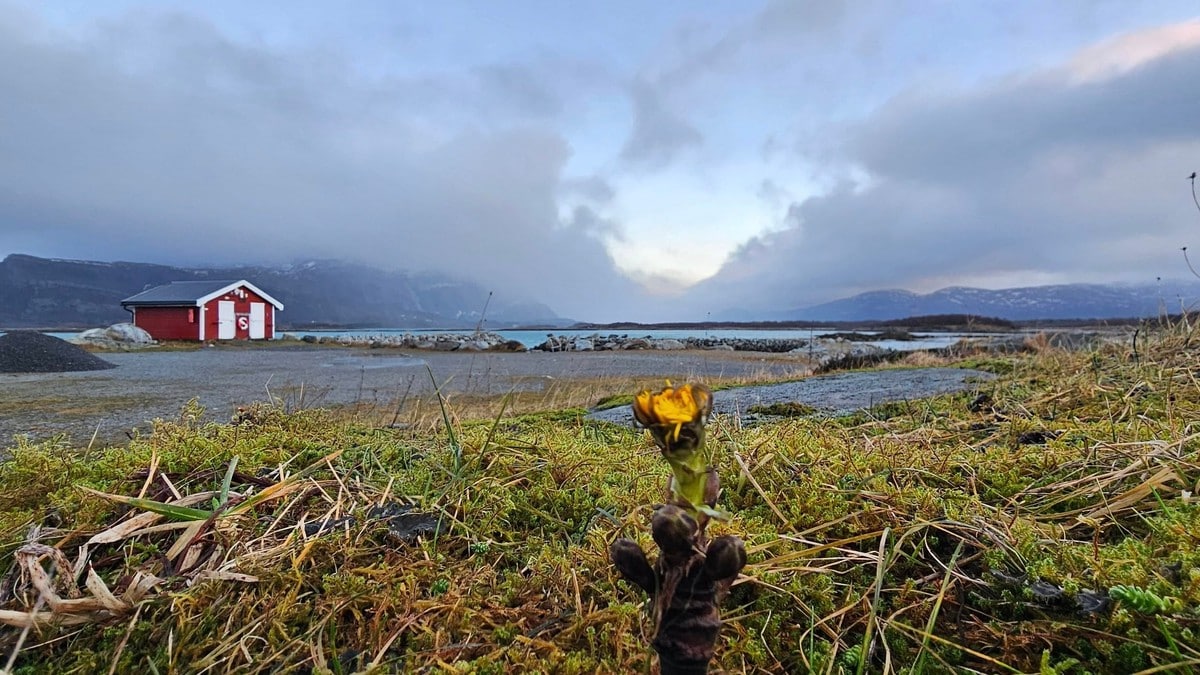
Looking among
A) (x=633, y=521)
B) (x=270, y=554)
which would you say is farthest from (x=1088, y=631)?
(x=270, y=554)

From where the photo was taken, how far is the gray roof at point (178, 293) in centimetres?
3008

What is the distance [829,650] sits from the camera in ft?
3.60

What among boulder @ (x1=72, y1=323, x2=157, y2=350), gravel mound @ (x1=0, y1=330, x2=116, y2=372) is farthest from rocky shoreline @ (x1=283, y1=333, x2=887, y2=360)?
gravel mound @ (x1=0, y1=330, x2=116, y2=372)

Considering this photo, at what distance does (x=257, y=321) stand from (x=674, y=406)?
40.8 meters

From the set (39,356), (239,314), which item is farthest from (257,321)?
(39,356)

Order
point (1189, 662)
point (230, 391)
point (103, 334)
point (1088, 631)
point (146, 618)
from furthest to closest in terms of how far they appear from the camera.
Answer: point (103, 334)
point (230, 391)
point (146, 618)
point (1088, 631)
point (1189, 662)

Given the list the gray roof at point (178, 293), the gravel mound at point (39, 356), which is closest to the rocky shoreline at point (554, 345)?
the gray roof at point (178, 293)

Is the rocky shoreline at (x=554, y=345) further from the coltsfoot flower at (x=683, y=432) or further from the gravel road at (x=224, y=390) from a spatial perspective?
the coltsfoot flower at (x=683, y=432)

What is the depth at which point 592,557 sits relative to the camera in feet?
4.44

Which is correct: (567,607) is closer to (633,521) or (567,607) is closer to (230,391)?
(633,521)

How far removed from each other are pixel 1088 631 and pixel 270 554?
186 centimetres

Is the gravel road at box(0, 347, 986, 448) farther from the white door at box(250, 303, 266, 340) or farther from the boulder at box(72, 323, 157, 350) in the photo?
the white door at box(250, 303, 266, 340)

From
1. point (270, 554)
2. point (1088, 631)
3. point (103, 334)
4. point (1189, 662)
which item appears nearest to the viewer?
point (1189, 662)

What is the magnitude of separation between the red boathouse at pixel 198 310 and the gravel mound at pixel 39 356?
1282cm
